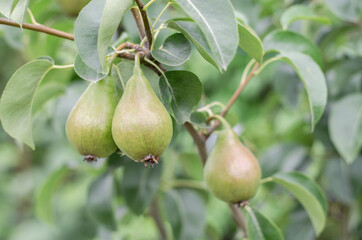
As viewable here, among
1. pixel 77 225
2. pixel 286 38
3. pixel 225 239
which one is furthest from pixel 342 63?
pixel 77 225

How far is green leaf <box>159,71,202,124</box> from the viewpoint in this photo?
1.88 ft

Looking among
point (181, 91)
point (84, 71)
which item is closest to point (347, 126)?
point (181, 91)

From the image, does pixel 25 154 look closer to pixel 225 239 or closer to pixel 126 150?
pixel 225 239

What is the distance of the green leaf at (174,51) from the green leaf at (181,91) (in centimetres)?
3

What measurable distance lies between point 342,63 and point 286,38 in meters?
0.29

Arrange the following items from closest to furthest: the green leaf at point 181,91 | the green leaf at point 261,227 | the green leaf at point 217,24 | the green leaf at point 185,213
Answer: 1. the green leaf at point 217,24
2. the green leaf at point 181,91
3. the green leaf at point 261,227
4. the green leaf at point 185,213

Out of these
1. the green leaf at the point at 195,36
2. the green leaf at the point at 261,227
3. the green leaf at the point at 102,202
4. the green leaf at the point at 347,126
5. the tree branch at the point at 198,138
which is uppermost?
the green leaf at the point at 195,36

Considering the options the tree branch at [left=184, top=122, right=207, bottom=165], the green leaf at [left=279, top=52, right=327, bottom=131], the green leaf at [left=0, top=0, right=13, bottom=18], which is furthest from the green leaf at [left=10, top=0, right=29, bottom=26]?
the green leaf at [left=279, top=52, right=327, bottom=131]

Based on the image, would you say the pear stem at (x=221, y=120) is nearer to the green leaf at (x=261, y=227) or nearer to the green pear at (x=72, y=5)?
the green leaf at (x=261, y=227)

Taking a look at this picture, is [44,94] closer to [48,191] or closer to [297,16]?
[48,191]

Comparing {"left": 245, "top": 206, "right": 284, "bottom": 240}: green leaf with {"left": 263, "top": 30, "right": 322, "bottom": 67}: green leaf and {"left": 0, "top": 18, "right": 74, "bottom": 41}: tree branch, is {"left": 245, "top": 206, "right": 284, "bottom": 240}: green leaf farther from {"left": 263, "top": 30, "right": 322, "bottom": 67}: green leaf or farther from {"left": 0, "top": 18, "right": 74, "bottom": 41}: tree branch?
{"left": 0, "top": 18, "right": 74, "bottom": 41}: tree branch

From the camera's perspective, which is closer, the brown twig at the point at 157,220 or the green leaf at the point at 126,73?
the green leaf at the point at 126,73

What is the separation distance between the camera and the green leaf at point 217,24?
451 millimetres

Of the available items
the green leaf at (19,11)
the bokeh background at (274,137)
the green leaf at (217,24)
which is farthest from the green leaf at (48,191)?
the green leaf at (217,24)
